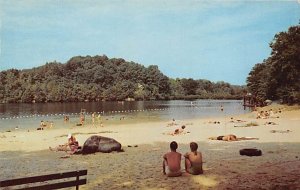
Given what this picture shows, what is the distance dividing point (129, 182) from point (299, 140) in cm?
1121

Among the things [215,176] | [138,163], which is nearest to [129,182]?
[215,176]

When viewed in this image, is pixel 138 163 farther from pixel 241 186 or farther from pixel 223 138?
pixel 223 138

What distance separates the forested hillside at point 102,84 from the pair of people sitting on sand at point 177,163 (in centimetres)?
10144

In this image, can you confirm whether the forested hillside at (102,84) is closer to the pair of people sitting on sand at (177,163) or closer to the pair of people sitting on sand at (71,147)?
the pair of people sitting on sand at (71,147)

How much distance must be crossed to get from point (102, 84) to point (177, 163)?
125 metres

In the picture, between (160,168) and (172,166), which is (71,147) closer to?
(160,168)

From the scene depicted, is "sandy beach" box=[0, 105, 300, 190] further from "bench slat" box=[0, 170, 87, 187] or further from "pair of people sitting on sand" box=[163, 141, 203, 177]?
"bench slat" box=[0, 170, 87, 187]

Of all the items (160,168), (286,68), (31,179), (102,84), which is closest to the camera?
(31,179)

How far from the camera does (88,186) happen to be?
849 cm

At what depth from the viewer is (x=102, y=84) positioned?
133 meters

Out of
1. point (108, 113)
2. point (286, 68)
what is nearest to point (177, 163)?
point (286, 68)

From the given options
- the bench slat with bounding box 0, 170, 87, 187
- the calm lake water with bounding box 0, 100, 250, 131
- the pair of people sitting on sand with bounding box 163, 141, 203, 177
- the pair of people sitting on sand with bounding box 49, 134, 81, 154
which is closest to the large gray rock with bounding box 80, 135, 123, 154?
the pair of people sitting on sand with bounding box 49, 134, 81, 154

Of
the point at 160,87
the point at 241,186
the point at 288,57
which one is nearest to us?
the point at 241,186

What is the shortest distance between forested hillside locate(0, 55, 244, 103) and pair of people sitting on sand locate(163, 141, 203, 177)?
101436 millimetres
